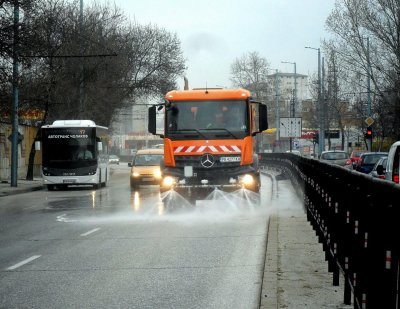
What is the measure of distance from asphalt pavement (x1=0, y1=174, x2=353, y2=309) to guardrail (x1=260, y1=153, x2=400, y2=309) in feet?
0.86

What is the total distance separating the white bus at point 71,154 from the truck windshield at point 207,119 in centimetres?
1550

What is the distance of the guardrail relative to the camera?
4.82 metres

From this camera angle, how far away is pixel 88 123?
124ft

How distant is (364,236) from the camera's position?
624 centimetres

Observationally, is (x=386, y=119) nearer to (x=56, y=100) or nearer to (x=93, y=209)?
(x=56, y=100)

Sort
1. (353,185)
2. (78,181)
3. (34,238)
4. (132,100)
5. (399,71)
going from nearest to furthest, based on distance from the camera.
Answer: (353,185), (34,238), (78,181), (399,71), (132,100)

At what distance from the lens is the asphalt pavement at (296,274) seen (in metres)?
8.29

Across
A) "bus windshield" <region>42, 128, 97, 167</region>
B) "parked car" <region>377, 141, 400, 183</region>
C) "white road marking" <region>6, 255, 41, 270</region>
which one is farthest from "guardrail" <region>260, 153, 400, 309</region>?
"bus windshield" <region>42, 128, 97, 167</region>

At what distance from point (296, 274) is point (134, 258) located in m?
2.93

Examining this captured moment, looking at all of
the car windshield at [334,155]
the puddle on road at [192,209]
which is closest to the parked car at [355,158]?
the car windshield at [334,155]

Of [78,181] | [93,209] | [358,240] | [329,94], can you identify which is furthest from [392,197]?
[329,94]

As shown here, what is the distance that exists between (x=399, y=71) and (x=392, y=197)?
43441 mm

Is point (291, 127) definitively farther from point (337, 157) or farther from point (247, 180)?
point (247, 180)

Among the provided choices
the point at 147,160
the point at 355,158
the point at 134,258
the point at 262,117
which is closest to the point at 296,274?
the point at 134,258
